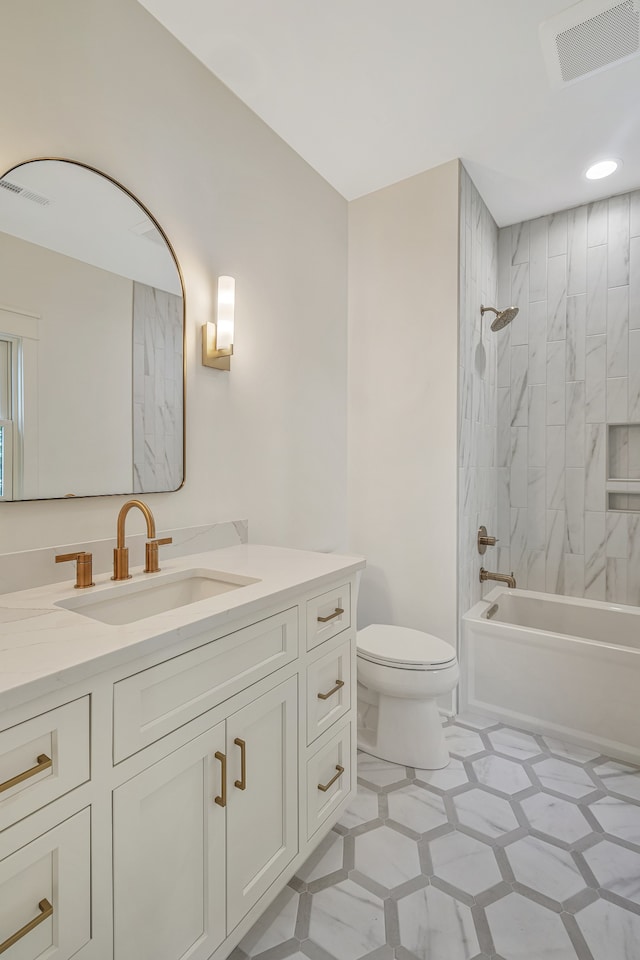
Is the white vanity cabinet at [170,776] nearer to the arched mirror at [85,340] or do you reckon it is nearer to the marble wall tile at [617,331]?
the arched mirror at [85,340]

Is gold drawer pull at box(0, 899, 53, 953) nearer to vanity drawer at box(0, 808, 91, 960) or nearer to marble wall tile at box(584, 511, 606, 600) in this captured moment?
vanity drawer at box(0, 808, 91, 960)

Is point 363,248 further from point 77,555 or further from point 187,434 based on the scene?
point 77,555

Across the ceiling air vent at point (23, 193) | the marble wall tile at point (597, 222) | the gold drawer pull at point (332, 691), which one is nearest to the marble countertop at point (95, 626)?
the gold drawer pull at point (332, 691)

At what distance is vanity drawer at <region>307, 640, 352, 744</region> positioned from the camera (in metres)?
1.32

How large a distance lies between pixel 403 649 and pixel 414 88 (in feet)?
7.28

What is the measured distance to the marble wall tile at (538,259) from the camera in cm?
283

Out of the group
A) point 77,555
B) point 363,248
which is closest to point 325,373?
point 363,248

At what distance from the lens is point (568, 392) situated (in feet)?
9.08

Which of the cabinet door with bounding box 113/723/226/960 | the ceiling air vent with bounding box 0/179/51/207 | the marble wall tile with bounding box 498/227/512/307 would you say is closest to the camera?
the cabinet door with bounding box 113/723/226/960

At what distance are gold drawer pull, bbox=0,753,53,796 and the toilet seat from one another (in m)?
1.38

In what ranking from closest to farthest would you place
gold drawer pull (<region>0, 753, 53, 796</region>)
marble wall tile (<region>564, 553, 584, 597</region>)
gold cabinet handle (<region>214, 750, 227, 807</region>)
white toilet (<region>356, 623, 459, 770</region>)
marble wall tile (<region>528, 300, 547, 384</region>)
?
gold drawer pull (<region>0, 753, 53, 796</region>) → gold cabinet handle (<region>214, 750, 227, 807</region>) → white toilet (<region>356, 623, 459, 770</region>) → marble wall tile (<region>564, 553, 584, 597</region>) → marble wall tile (<region>528, 300, 547, 384</region>)

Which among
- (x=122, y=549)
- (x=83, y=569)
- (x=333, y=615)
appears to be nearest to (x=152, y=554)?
(x=122, y=549)

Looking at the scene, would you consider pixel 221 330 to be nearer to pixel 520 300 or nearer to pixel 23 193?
pixel 23 193

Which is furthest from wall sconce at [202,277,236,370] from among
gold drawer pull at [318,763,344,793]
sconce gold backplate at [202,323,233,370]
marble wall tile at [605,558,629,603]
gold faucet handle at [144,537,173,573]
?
marble wall tile at [605,558,629,603]
